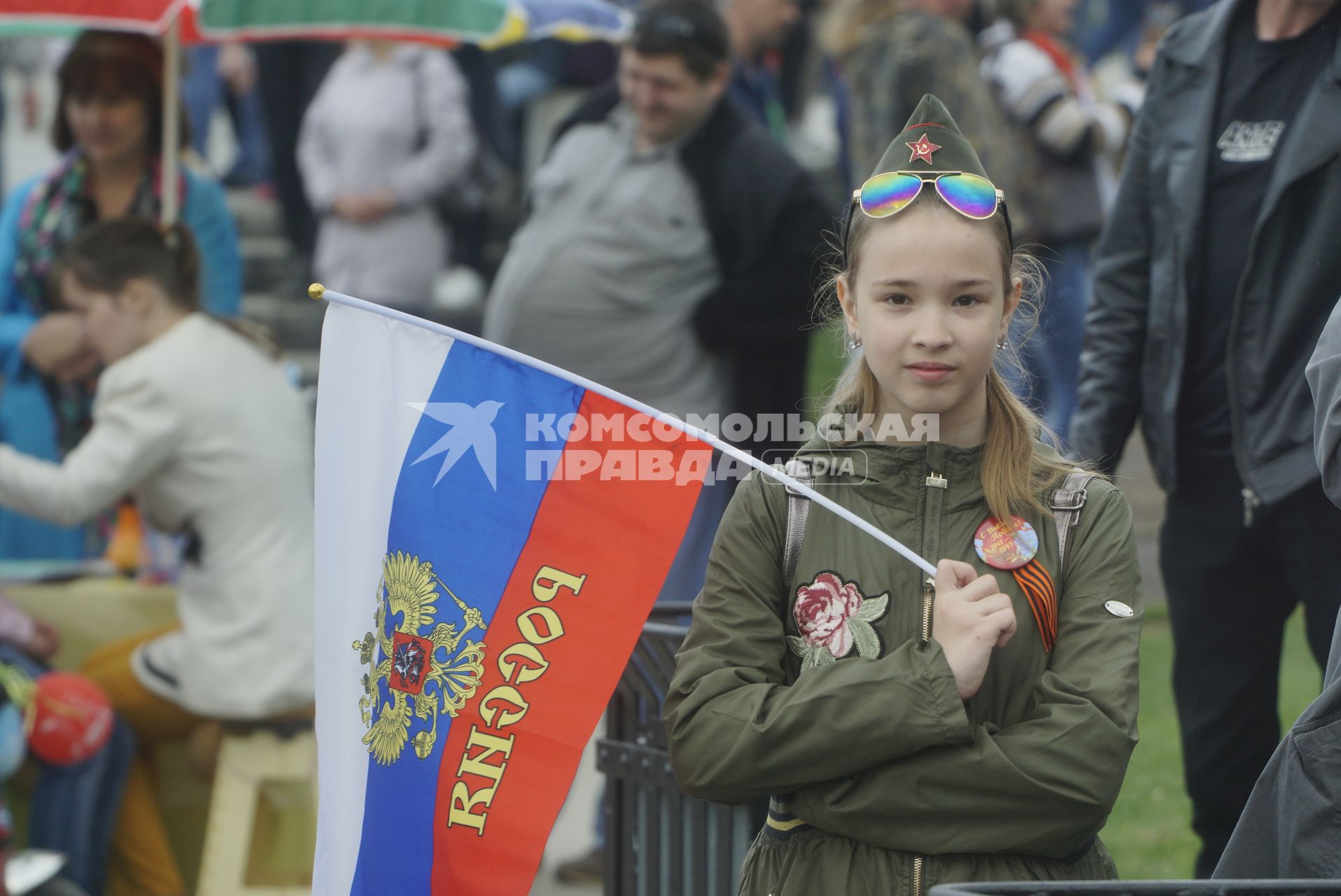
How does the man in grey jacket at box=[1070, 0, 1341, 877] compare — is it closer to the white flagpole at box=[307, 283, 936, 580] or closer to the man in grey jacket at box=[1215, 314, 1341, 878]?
the man in grey jacket at box=[1215, 314, 1341, 878]

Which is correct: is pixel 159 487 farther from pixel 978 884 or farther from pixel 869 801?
pixel 978 884

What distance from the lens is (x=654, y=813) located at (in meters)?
3.40

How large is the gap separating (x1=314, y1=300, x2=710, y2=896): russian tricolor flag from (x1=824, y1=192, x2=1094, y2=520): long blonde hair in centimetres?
29

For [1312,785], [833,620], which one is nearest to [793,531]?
[833,620]

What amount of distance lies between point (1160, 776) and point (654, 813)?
2.85 m

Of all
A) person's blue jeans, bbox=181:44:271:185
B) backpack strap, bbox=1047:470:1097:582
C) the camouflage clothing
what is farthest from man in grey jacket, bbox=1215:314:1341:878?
person's blue jeans, bbox=181:44:271:185

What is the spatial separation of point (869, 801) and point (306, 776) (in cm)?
313

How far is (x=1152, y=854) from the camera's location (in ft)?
16.5

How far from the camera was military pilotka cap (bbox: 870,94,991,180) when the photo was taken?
2590 mm

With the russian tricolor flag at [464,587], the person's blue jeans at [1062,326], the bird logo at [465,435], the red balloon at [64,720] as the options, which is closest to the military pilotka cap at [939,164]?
the russian tricolor flag at [464,587]

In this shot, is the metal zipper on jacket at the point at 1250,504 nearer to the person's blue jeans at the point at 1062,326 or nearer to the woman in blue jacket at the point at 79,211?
the person's blue jeans at the point at 1062,326

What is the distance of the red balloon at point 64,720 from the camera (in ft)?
16.0

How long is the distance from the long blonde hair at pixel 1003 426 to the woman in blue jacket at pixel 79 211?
168 inches

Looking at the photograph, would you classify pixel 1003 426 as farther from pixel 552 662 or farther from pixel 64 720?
pixel 64 720
